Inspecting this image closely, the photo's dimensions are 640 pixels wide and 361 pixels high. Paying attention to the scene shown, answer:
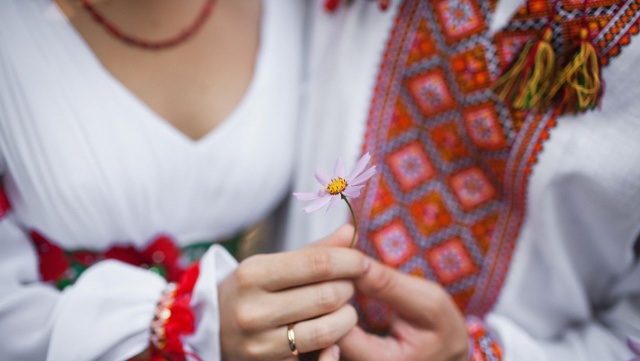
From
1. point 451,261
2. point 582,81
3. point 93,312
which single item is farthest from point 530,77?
point 93,312

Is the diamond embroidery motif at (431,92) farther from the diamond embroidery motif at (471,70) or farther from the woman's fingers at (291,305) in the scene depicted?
the woman's fingers at (291,305)

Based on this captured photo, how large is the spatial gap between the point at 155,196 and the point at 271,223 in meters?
0.24

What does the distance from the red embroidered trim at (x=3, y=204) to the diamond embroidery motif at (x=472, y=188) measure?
1.97 feet

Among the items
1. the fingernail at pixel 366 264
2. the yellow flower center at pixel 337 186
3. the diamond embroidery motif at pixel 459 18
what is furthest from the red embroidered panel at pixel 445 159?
the yellow flower center at pixel 337 186

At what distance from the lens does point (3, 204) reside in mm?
585

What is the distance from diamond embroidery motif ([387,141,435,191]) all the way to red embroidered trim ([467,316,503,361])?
0.21m

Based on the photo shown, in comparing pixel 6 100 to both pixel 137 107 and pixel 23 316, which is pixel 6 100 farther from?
pixel 23 316

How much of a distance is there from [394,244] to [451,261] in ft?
0.29

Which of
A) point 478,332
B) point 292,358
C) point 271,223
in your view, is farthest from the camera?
point 271,223

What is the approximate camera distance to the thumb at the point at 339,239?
0.47 metres

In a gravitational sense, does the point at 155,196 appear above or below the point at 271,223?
above

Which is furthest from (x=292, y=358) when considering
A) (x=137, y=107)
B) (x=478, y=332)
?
(x=137, y=107)

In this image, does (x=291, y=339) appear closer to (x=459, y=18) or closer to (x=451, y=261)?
(x=451, y=261)

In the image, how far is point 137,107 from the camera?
619 mm
